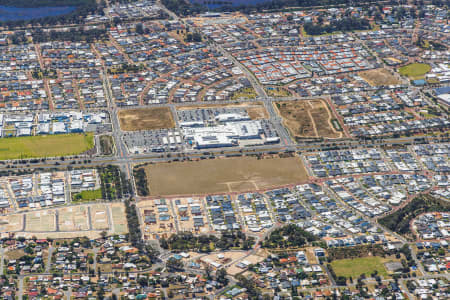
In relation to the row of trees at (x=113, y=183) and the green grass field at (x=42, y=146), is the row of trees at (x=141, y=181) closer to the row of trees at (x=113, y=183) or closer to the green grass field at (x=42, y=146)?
the row of trees at (x=113, y=183)

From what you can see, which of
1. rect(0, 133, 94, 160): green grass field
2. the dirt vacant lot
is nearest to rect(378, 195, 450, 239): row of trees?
the dirt vacant lot

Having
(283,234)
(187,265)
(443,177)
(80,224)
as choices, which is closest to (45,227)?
(80,224)

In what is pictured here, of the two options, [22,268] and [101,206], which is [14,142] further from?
[22,268]

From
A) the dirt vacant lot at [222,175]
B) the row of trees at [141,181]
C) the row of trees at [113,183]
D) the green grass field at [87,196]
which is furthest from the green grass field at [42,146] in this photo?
the dirt vacant lot at [222,175]

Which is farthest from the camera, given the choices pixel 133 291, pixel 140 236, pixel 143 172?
pixel 143 172

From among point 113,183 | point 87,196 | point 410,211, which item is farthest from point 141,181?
point 410,211

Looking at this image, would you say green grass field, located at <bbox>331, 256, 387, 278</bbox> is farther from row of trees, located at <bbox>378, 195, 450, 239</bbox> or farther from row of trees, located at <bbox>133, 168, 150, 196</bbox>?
row of trees, located at <bbox>133, 168, 150, 196</bbox>
